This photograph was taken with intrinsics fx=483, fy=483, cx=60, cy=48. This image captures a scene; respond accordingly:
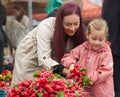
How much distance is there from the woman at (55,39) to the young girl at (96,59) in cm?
10

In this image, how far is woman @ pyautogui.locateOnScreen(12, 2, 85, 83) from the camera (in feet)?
14.8

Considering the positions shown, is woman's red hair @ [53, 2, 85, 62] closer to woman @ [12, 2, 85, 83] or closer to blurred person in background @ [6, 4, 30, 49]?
woman @ [12, 2, 85, 83]

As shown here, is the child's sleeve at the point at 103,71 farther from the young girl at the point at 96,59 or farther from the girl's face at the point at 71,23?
the girl's face at the point at 71,23

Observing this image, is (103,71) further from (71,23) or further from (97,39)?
(71,23)

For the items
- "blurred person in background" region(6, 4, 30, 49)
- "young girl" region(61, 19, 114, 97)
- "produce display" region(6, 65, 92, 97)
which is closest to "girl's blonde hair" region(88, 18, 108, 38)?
"young girl" region(61, 19, 114, 97)

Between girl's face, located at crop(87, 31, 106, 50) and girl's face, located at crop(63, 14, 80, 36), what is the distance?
0.16 metres

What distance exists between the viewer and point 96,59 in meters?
4.52

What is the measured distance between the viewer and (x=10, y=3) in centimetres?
874

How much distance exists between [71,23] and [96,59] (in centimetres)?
41

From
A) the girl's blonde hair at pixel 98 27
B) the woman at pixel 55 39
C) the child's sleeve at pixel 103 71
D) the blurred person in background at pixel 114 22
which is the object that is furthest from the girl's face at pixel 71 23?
the blurred person in background at pixel 114 22

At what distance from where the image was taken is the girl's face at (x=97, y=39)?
14.6 ft

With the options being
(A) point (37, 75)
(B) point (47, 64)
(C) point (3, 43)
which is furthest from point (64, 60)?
(C) point (3, 43)

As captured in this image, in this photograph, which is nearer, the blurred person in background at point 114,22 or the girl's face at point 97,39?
the girl's face at point 97,39

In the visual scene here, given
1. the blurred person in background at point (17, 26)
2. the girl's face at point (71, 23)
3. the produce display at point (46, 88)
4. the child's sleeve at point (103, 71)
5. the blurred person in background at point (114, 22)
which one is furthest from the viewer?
the blurred person in background at point (17, 26)
